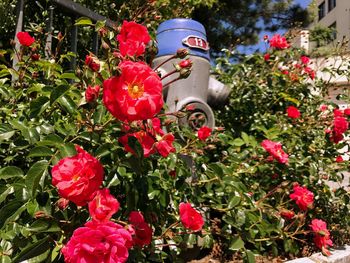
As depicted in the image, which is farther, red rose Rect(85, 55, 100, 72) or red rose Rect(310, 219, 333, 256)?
red rose Rect(310, 219, 333, 256)

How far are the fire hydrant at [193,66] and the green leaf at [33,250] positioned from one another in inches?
65.7

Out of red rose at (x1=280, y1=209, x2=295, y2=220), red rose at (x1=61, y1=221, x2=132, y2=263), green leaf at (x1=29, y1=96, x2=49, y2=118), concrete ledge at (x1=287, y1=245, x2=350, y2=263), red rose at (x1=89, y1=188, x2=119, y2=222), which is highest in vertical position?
green leaf at (x1=29, y1=96, x2=49, y2=118)

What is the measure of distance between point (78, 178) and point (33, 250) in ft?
0.86

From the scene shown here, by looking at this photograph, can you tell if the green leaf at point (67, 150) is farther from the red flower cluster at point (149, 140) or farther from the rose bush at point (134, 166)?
the red flower cluster at point (149, 140)

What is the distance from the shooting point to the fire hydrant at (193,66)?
2.76 m

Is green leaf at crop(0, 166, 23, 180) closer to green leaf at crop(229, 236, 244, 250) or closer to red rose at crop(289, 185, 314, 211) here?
green leaf at crop(229, 236, 244, 250)

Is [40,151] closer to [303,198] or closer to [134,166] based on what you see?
[134,166]

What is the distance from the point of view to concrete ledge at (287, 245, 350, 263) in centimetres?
222

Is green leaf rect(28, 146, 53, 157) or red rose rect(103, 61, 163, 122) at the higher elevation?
red rose rect(103, 61, 163, 122)

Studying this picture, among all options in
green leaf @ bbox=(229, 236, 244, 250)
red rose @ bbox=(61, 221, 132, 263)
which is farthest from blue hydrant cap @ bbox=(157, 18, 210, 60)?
red rose @ bbox=(61, 221, 132, 263)

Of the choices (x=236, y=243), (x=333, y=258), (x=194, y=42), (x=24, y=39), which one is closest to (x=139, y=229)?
(x=236, y=243)

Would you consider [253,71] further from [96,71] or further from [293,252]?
[96,71]

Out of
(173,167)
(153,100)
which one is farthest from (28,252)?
(173,167)

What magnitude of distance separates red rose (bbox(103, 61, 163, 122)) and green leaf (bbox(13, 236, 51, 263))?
1.35 feet
